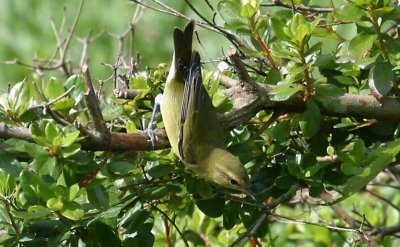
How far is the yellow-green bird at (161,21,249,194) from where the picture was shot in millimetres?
2975

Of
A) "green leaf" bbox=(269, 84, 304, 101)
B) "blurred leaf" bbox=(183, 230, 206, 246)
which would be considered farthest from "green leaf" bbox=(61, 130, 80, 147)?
"blurred leaf" bbox=(183, 230, 206, 246)

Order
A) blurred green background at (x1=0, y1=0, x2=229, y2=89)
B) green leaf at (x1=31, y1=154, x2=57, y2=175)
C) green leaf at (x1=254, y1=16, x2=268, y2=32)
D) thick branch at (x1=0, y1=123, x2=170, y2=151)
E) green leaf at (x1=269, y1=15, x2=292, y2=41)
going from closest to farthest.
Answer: green leaf at (x1=31, y1=154, x2=57, y2=175) → thick branch at (x1=0, y1=123, x2=170, y2=151) → green leaf at (x1=269, y1=15, x2=292, y2=41) → green leaf at (x1=254, y1=16, x2=268, y2=32) → blurred green background at (x1=0, y1=0, x2=229, y2=89)

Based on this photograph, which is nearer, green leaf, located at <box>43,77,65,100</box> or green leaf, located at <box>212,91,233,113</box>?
green leaf, located at <box>43,77,65,100</box>

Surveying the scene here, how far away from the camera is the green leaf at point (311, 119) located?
8.93ft

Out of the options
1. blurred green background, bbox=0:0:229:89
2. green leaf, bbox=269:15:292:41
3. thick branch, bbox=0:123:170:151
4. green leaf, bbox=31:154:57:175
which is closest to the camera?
green leaf, bbox=31:154:57:175

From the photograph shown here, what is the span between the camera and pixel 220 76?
297 cm

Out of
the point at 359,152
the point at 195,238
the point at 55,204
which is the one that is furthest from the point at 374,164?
the point at 195,238

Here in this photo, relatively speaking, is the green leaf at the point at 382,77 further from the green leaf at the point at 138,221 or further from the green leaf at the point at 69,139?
the green leaf at the point at 69,139

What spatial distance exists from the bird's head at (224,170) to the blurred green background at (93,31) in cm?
292

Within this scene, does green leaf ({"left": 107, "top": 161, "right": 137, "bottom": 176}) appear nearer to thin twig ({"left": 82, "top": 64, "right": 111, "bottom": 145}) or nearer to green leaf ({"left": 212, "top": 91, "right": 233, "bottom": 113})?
thin twig ({"left": 82, "top": 64, "right": 111, "bottom": 145})

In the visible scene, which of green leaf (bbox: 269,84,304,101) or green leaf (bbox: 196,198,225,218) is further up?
green leaf (bbox: 269,84,304,101)

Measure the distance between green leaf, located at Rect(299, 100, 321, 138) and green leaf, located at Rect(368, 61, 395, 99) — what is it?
0.22 meters

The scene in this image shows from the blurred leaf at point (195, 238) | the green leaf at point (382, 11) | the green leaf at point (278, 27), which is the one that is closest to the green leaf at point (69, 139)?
the green leaf at point (278, 27)

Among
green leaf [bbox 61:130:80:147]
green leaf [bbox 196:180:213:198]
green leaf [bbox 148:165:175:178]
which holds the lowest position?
green leaf [bbox 196:180:213:198]
